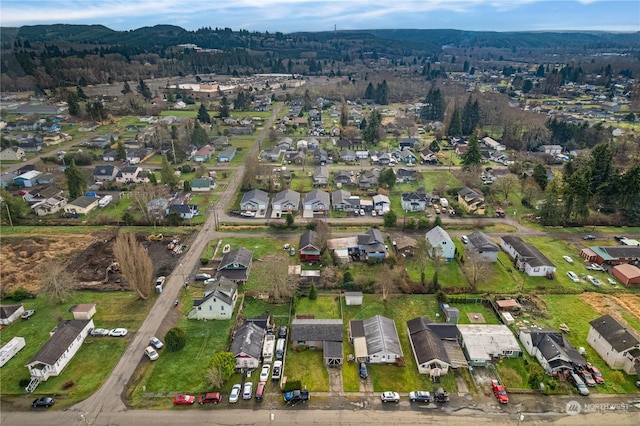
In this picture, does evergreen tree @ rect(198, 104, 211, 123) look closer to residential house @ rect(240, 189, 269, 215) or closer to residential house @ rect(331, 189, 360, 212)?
residential house @ rect(240, 189, 269, 215)

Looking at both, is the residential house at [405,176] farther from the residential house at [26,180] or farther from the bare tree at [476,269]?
the residential house at [26,180]

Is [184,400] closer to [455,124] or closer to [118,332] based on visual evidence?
[118,332]

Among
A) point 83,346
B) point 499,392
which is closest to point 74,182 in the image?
point 83,346

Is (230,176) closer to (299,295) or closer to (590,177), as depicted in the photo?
(299,295)

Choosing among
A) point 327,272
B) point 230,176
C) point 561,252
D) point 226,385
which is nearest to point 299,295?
point 327,272

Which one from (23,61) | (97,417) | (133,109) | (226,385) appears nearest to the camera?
(97,417)

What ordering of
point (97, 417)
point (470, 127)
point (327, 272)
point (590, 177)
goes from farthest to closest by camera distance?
1. point (470, 127)
2. point (590, 177)
3. point (327, 272)
4. point (97, 417)
